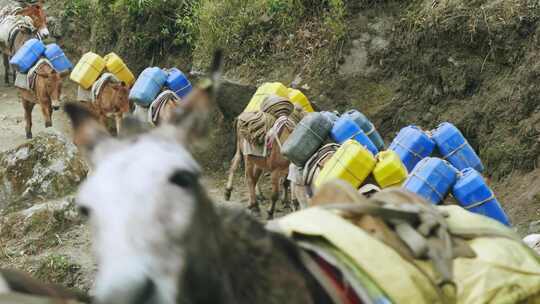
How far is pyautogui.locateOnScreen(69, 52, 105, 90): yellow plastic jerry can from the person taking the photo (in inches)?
547

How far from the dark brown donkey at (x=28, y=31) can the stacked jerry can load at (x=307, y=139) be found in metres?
11.0

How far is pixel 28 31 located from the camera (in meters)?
18.0

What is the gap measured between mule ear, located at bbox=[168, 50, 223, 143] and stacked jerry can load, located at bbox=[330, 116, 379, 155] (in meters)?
6.40

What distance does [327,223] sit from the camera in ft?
10.6

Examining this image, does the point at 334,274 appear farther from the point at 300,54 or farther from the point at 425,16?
the point at 300,54

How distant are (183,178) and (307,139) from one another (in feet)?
21.4

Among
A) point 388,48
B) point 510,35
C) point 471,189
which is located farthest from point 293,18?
point 471,189

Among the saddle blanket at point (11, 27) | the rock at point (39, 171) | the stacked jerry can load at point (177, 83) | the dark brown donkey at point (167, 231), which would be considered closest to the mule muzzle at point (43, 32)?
the saddle blanket at point (11, 27)

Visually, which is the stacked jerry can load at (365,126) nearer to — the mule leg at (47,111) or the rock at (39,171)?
the rock at (39,171)

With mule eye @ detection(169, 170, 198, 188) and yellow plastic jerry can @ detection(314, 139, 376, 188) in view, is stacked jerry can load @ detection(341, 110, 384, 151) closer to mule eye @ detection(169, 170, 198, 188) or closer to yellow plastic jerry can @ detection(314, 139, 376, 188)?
yellow plastic jerry can @ detection(314, 139, 376, 188)

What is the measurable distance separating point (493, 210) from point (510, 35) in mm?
5542

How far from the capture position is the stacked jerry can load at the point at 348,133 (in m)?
9.03

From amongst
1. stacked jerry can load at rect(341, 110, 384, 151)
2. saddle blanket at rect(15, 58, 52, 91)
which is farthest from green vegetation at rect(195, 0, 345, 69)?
stacked jerry can load at rect(341, 110, 384, 151)

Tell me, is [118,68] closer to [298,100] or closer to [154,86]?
[154,86]
